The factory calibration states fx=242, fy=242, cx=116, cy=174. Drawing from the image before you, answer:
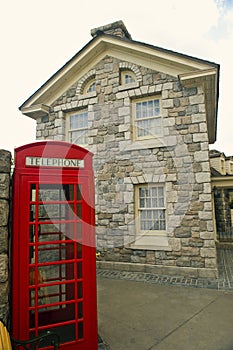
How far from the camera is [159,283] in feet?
21.7

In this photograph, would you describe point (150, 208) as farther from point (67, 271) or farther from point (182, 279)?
point (67, 271)

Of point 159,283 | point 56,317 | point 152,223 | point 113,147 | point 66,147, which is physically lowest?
point 159,283

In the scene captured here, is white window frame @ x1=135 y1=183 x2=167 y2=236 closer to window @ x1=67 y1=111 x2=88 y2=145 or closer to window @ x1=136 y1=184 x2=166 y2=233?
window @ x1=136 y1=184 x2=166 y2=233

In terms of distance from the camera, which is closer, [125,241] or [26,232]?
[26,232]

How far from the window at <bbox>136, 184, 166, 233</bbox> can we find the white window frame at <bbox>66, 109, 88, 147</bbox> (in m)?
2.97

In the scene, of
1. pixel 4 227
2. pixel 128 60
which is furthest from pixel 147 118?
pixel 4 227

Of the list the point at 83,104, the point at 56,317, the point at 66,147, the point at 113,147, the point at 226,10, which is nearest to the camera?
the point at 66,147

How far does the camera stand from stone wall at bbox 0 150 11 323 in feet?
8.98

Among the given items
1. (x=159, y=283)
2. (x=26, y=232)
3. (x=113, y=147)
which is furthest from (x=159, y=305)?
(x=113, y=147)

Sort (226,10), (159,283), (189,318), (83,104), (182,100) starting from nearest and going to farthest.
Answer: (189,318), (159,283), (226,10), (182,100), (83,104)

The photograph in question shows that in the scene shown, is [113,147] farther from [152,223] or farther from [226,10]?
[226,10]

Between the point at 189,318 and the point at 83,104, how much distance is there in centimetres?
775

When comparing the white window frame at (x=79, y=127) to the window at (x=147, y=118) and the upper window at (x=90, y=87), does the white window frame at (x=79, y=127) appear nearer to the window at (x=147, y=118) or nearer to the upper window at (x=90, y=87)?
the upper window at (x=90, y=87)

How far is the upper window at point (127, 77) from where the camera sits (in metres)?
8.98
